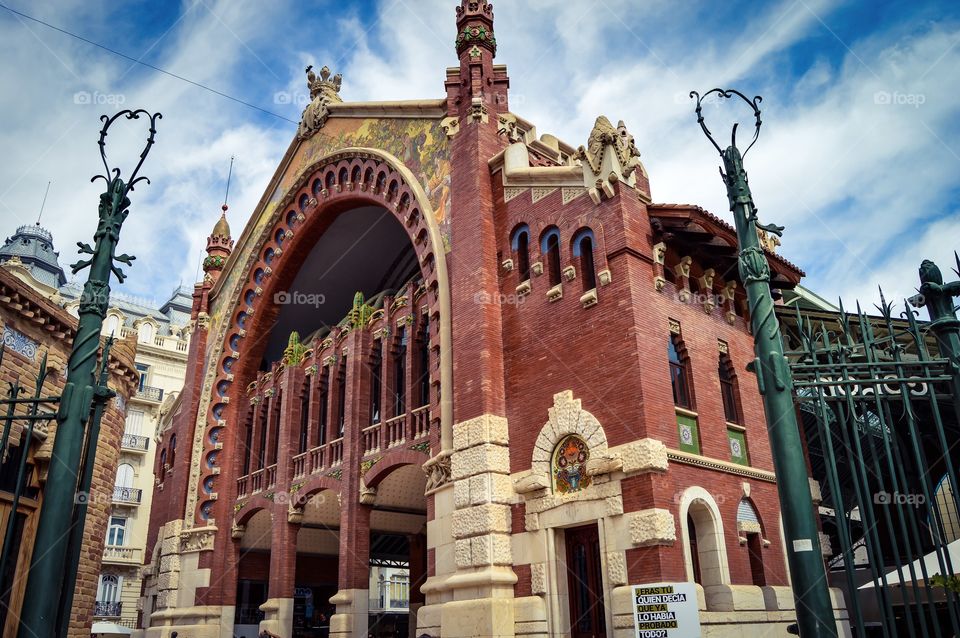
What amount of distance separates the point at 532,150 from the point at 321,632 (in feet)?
66.7

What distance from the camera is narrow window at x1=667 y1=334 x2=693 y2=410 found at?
14977mm

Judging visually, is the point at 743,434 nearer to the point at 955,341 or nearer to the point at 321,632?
the point at 955,341

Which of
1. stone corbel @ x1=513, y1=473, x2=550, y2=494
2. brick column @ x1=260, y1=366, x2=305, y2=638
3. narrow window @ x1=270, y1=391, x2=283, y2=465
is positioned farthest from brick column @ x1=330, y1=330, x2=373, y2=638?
stone corbel @ x1=513, y1=473, x2=550, y2=494

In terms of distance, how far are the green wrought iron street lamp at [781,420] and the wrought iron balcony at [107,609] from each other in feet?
130

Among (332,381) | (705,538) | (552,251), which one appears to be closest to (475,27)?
(552,251)

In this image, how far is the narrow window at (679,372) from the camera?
14977mm

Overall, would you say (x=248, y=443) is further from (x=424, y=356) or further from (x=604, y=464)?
(x=604, y=464)

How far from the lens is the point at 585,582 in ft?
45.3

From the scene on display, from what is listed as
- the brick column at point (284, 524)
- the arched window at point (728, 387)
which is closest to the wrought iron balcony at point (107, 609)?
the brick column at point (284, 524)

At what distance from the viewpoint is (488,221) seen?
56.5ft

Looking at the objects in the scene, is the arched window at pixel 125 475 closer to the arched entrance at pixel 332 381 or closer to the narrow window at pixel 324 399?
the arched entrance at pixel 332 381

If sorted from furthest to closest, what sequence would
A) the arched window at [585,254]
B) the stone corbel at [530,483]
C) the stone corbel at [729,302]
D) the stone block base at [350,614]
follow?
the stone block base at [350,614] → the stone corbel at [729,302] → the arched window at [585,254] → the stone corbel at [530,483]

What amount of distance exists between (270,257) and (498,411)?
14653 mm

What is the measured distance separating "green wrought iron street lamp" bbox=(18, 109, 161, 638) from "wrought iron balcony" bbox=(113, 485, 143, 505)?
3580 cm
